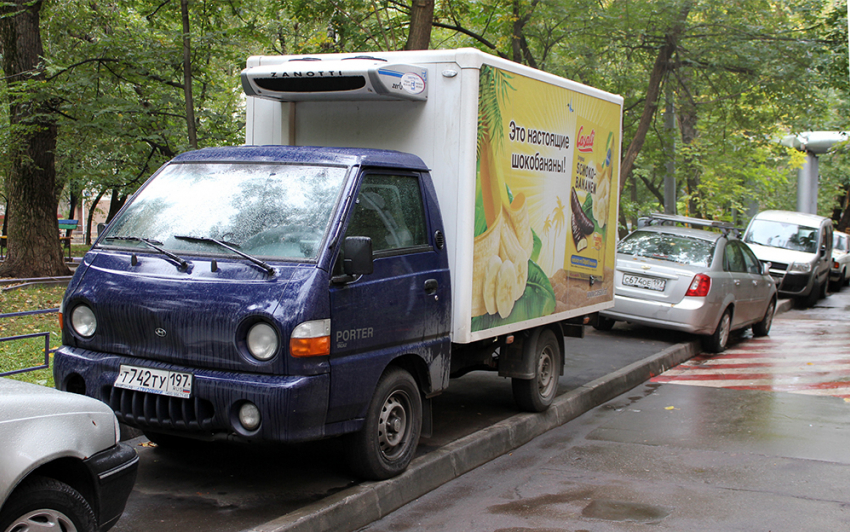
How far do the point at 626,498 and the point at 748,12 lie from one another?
42.9 ft

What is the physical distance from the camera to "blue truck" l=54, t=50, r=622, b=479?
4.32m

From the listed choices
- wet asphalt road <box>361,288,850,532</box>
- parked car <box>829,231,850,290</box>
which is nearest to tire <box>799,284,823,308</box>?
parked car <box>829,231,850,290</box>

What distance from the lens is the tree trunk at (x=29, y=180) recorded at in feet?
46.7

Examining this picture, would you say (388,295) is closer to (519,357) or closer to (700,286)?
(519,357)

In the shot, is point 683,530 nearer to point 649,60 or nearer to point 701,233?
point 701,233

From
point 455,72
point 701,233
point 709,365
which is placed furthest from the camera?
point 701,233

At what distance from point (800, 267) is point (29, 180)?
1645cm

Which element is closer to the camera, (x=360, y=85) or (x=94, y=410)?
(x=94, y=410)

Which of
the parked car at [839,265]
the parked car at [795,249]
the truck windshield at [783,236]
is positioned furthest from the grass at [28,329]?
the parked car at [839,265]

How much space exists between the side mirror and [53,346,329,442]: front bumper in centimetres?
61

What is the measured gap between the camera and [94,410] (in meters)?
3.51

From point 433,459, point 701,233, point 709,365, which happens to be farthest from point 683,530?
point 701,233

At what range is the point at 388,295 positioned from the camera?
4.89m

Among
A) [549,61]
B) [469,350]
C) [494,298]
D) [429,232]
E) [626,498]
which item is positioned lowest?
[626,498]
